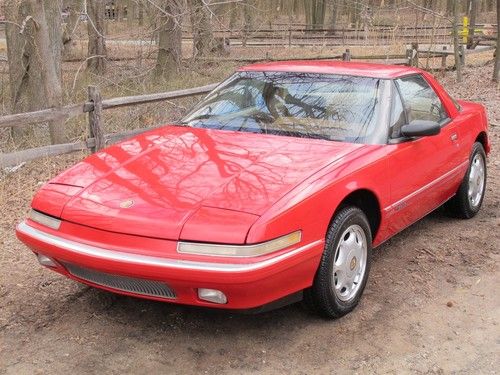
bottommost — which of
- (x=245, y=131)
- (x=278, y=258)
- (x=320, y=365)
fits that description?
(x=320, y=365)

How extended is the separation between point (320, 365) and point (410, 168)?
176cm

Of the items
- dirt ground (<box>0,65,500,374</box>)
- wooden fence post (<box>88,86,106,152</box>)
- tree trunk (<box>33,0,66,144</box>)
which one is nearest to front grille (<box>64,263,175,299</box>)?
dirt ground (<box>0,65,500,374</box>)

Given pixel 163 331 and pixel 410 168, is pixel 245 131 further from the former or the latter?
pixel 163 331

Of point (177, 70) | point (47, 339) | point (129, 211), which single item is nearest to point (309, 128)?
point (129, 211)

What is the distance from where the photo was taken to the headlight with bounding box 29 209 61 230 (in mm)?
3480

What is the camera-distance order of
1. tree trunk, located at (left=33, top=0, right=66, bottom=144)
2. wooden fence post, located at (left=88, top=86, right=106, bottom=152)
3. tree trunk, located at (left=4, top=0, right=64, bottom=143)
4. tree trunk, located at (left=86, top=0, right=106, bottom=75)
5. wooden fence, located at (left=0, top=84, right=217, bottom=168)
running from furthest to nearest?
1. tree trunk, located at (left=86, top=0, right=106, bottom=75)
2. tree trunk, located at (left=4, top=0, right=64, bottom=143)
3. tree trunk, located at (left=33, top=0, right=66, bottom=144)
4. wooden fence post, located at (left=88, top=86, right=106, bottom=152)
5. wooden fence, located at (left=0, top=84, right=217, bottom=168)

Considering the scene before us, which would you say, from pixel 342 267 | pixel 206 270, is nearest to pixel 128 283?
pixel 206 270

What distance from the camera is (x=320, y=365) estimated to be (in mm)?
3229

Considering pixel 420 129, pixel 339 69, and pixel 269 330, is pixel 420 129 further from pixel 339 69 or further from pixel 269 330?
pixel 269 330

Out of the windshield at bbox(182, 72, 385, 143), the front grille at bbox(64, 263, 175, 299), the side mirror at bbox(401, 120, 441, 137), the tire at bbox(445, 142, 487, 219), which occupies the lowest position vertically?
the tire at bbox(445, 142, 487, 219)

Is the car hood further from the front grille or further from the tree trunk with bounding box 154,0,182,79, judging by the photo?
the tree trunk with bounding box 154,0,182,79

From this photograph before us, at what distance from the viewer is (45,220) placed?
11.7 ft

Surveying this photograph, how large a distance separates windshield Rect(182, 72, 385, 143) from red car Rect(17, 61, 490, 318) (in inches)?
0.5

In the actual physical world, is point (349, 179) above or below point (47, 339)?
above
